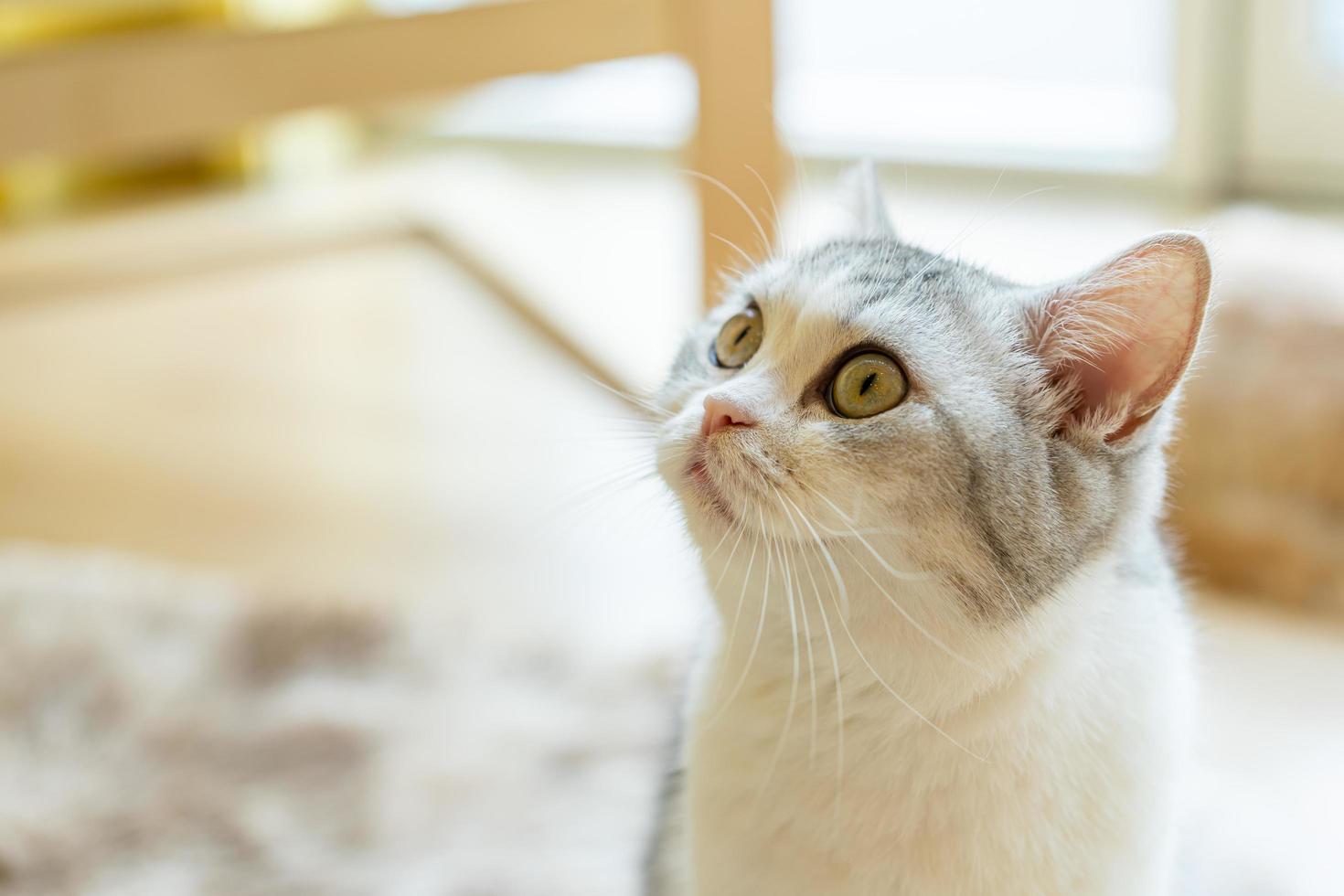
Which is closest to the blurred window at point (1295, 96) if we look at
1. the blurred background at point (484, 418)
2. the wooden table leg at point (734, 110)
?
the blurred background at point (484, 418)

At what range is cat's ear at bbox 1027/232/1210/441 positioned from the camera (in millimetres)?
705

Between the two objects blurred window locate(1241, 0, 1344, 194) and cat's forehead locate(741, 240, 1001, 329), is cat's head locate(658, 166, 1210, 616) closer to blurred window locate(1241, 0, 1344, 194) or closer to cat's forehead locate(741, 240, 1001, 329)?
cat's forehead locate(741, 240, 1001, 329)

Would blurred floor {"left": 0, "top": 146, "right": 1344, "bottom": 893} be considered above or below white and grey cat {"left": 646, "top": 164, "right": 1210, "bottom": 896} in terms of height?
below

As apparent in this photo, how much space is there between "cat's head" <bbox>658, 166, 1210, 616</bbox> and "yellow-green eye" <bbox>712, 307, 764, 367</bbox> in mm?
25

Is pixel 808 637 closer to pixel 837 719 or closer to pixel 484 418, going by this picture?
pixel 837 719

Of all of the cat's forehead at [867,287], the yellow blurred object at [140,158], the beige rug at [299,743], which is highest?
the cat's forehead at [867,287]

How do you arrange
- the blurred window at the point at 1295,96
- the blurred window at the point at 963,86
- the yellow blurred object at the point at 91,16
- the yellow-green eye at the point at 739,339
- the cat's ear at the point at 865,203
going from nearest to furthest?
the yellow-green eye at the point at 739,339 → the cat's ear at the point at 865,203 → the blurred window at the point at 1295,96 → the blurred window at the point at 963,86 → the yellow blurred object at the point at 91,16

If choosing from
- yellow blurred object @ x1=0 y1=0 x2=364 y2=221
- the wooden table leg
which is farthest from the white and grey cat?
yellow blurred object @ x1=0 y1=0 x2=364 y2=221

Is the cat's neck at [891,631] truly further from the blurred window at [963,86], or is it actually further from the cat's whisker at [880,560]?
the blurred window at [963,86]

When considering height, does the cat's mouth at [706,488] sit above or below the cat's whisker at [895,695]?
above

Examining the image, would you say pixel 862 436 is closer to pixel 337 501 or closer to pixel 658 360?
pixel 337 501

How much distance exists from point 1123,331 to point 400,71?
3.13 ft

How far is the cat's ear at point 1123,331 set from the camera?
2.31 feet

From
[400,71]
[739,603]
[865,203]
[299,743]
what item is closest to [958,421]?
[739,603]
